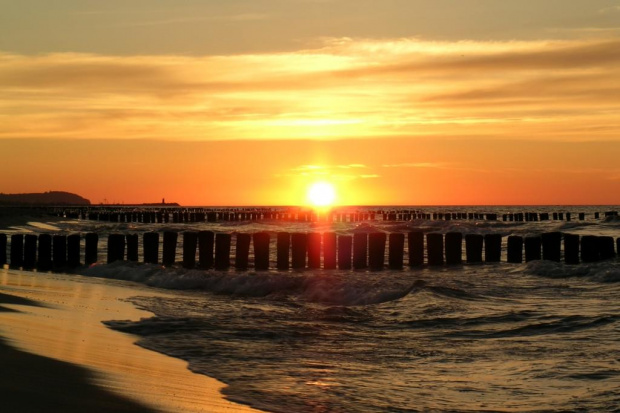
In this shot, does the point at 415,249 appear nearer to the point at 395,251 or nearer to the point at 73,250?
the point at 395,251

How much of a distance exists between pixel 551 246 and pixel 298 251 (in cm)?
721

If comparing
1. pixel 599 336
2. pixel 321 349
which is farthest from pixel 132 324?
pixel 599 336

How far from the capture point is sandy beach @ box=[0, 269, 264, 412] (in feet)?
17.0

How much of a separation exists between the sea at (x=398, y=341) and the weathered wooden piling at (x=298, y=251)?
15.8 feet

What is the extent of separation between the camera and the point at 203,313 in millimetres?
11375

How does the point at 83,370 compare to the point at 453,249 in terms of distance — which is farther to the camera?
the point at 453,249

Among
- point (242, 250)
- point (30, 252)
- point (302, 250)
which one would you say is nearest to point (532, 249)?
point (302, 250)

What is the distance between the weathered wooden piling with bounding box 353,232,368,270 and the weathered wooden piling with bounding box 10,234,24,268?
9.32m

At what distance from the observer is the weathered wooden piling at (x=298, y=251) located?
20969mm

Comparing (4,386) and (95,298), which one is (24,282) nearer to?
(95,298)

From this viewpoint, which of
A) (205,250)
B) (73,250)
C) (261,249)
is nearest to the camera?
(261,249)

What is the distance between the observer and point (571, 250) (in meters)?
21.2

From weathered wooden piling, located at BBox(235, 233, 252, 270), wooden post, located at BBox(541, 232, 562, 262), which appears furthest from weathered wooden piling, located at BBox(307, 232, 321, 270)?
wooden post, located at BBox(541, 232, 562, 262)

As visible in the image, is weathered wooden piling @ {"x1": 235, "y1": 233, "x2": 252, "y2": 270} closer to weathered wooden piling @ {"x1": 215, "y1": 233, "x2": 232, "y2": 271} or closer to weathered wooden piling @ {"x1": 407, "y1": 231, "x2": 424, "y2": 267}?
weathered wooden piling @ {"x1": 215, "y1": 233, "x2": 232, "y2": 271}
